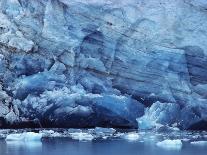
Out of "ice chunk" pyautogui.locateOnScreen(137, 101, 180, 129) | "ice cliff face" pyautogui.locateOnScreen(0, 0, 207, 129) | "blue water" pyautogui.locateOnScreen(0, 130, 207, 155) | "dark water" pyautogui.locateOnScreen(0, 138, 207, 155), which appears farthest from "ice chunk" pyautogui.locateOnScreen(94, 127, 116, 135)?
"dark water" pyautogui.locateOnScreen(0, 138, 207, 155)

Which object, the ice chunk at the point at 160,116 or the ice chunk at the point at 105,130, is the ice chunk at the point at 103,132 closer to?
the ice chunk at the point at 105,130

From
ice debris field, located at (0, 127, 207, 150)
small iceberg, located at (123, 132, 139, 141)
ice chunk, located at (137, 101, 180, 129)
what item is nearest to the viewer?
ice debris field, located at (0, 127, 207, 150)

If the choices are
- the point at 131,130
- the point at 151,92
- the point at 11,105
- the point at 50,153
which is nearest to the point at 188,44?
the point at 151,92

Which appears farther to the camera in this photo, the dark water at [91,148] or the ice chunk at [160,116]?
the ice chunk at [160,116]

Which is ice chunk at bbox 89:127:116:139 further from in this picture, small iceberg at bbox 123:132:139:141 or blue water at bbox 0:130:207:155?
blue water at bbox 0:130:207:155

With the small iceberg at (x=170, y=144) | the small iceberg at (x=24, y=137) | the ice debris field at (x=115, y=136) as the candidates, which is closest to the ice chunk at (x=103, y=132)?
the ice debris field at (x=115, y=136)
